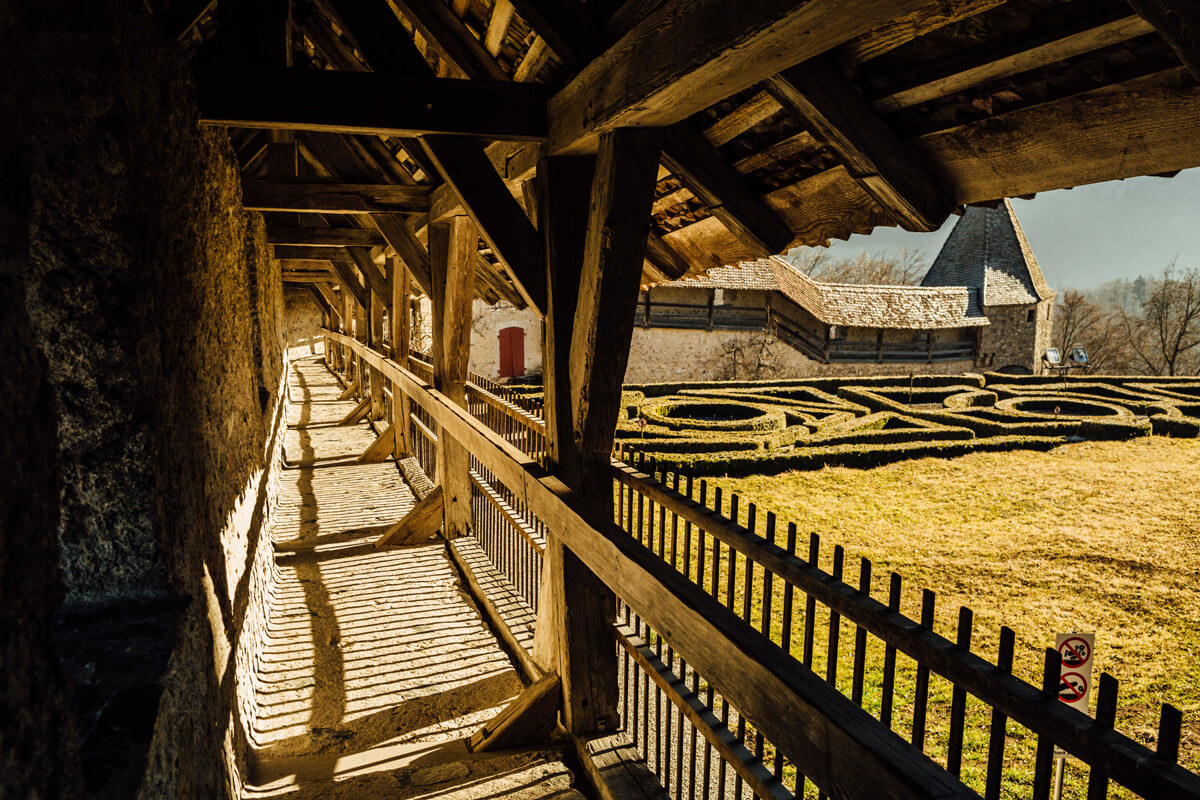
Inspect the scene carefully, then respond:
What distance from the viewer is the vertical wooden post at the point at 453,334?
5.84 meters

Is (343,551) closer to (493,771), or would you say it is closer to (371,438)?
(493,771)

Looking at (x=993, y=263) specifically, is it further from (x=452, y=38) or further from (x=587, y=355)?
(x=587, y=355)

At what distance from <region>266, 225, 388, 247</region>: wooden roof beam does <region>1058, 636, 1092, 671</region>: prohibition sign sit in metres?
8.24

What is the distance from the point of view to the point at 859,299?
98.6 feet

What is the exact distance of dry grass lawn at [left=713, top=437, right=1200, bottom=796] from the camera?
6254 millimetres

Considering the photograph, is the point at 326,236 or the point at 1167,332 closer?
the point at 326,236

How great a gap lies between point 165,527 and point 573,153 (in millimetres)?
2215

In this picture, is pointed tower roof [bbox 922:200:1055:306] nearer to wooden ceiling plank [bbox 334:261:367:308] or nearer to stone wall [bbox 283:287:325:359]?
wooden ceiling plank [bbox 334:261:367:308]

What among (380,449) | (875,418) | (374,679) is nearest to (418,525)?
(374,679)

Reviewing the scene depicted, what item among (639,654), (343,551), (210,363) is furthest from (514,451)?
(343,551)

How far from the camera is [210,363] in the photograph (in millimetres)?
3258

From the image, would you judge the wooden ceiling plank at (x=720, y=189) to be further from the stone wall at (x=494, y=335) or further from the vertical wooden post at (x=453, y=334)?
the stone wall at (x=494, y=335)

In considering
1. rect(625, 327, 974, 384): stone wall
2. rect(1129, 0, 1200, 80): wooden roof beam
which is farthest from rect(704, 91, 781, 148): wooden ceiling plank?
rect(625, 327, 974, 384): stone wall

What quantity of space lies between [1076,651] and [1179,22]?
9.03ft
